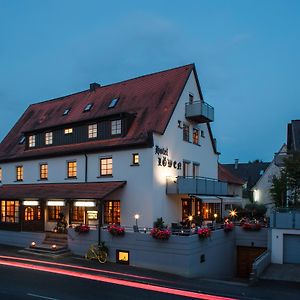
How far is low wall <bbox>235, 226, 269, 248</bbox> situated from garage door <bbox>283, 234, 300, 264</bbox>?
85.5 inches

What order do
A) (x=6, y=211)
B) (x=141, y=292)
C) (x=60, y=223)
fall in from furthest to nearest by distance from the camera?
(x=6, y=211) < (x=60, y=223) < (x=141, y=292)

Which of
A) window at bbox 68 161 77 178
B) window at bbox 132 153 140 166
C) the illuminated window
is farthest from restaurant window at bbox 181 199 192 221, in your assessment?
the illuminated window

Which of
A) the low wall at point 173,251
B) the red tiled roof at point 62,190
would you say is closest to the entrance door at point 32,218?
the red tiled roof at point 62,190

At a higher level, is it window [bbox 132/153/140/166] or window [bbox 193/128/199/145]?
window [bbox 193/128/199/145]

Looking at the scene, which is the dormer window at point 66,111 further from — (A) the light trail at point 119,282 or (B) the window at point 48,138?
(A) the light trail at point 119,282

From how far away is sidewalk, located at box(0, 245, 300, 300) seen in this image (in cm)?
1928

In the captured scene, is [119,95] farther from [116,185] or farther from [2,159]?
[2,159]

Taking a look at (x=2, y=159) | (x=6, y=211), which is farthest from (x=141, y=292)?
(x=2, y=159)

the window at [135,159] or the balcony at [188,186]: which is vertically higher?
the window at [135,159]

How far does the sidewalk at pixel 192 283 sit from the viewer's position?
19.3 m

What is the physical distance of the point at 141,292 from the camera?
1802cm

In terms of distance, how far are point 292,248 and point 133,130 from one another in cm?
1373

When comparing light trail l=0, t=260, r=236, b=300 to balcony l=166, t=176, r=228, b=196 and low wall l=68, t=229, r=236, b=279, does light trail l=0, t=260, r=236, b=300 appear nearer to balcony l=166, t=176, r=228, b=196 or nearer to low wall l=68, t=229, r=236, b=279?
low wall l=68, t=229, r=236, b=279

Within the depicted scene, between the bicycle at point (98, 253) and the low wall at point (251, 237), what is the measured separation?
10573 mm
